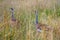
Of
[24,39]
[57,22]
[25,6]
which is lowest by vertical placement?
[24,39]

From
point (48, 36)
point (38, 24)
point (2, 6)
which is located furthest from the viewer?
point (2, 6)

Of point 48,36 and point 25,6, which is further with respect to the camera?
point 25,6

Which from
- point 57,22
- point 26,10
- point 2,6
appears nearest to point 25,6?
point 26,10

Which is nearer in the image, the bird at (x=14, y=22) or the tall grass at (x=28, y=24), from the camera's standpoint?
the tall grass at (x=28, y=24)

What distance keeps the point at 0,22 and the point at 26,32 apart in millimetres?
367

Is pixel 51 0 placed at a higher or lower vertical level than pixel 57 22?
higher

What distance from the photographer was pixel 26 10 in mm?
2984

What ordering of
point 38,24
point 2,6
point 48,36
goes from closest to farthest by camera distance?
point 48,36 < point 38,24 < point 2,6

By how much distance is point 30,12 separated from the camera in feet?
9.68

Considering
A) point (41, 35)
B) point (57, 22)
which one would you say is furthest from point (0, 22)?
point (57, 22)

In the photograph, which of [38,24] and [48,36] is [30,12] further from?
[48,36]

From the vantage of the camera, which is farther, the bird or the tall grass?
the bird

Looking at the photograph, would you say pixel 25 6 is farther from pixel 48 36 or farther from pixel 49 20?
pixel 48 36

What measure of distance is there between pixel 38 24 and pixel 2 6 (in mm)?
588
